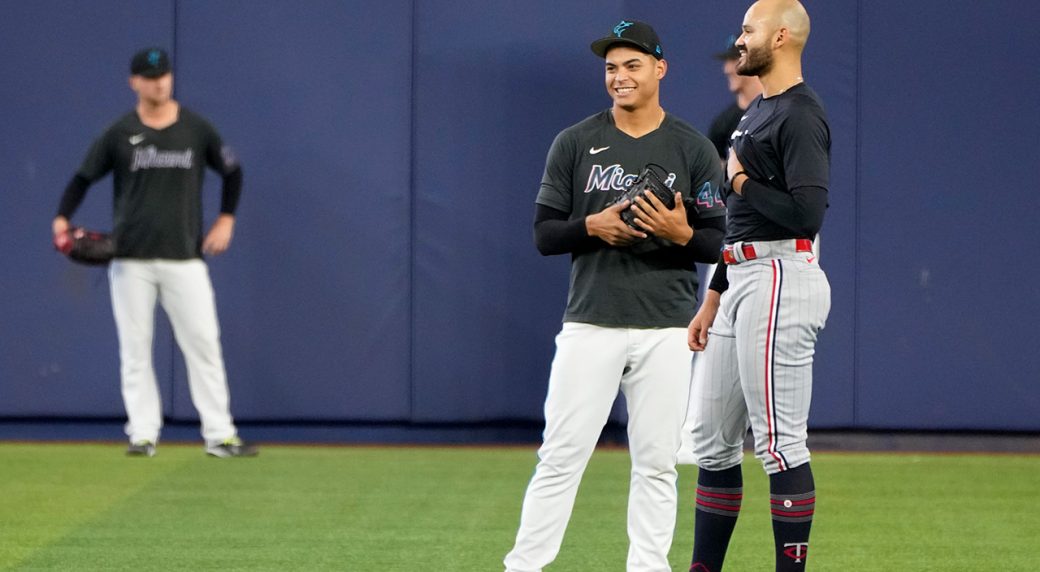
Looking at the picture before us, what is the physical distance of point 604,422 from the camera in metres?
4.76

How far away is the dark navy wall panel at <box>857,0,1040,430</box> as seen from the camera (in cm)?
898

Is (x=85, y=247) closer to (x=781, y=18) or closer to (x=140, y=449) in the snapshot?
(x=140, y=449)

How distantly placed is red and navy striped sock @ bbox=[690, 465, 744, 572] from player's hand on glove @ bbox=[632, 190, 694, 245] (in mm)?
802

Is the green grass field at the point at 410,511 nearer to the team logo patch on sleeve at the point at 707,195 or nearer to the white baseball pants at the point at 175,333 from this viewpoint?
the white baseball pants at the point at 175,333

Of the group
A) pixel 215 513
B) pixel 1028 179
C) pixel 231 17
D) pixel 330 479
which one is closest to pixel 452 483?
pixel 330 479

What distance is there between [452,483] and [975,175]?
4013mm

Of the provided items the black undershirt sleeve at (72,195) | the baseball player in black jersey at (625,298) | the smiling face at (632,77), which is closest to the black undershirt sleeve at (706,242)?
the baseball player in black jersey at (625,298)

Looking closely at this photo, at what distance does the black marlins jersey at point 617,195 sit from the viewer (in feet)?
15.7

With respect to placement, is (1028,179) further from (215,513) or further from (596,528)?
(215,513)

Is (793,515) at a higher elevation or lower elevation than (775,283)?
lower

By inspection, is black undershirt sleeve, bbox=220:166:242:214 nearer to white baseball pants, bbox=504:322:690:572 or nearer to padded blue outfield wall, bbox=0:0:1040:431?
padded blue outfield wall, bbox=0:0:1040:431

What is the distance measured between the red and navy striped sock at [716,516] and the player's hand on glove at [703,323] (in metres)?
0.44

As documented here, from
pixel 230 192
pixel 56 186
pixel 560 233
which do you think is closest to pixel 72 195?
pixel 56 186

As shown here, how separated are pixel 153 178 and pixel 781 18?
500 centimetres
